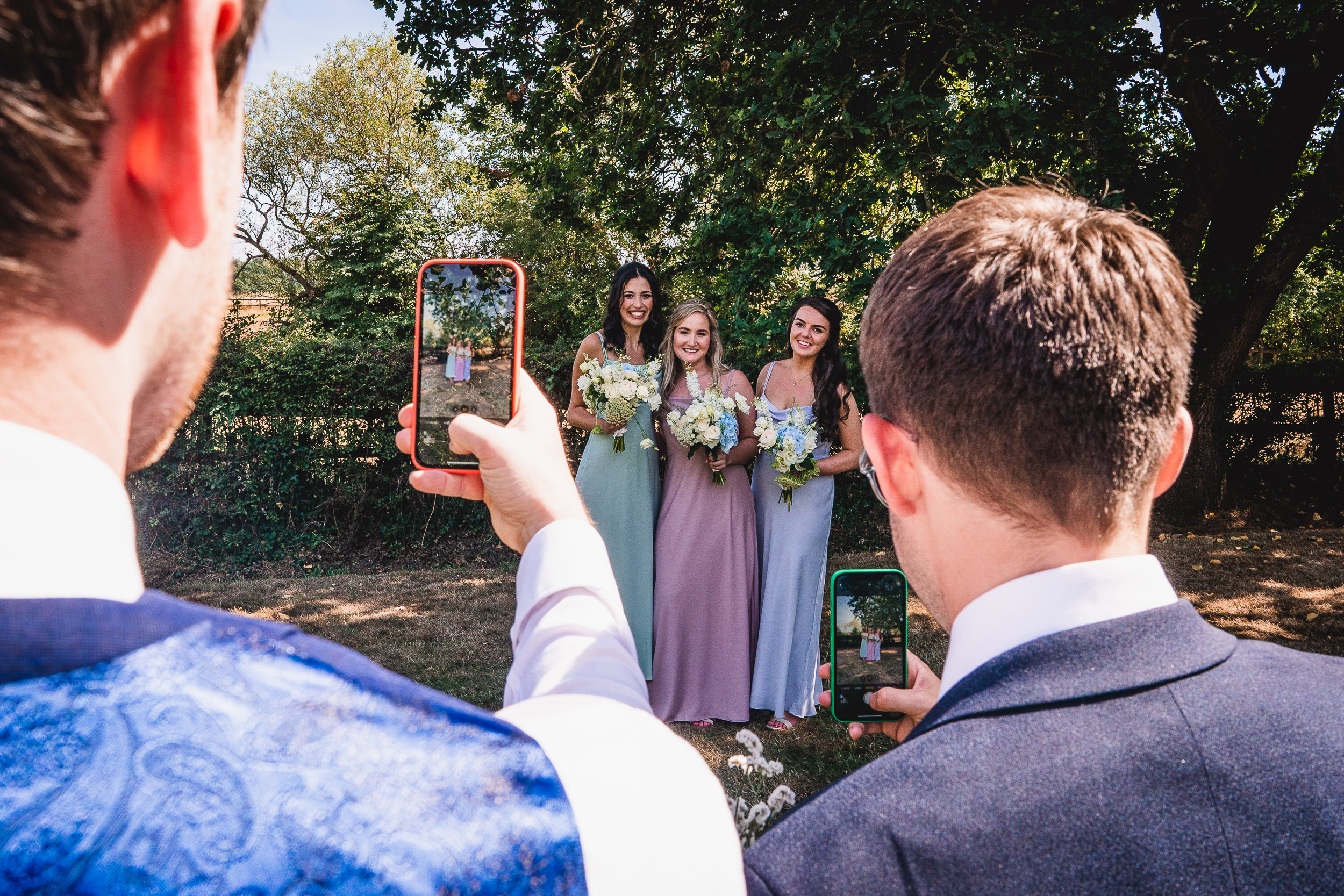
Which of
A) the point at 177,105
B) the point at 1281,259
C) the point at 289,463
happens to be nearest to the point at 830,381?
the point at 177,105

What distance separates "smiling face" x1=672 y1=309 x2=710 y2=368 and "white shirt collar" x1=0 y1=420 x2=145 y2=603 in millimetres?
5061

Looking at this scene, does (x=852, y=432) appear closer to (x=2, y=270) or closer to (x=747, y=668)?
(x=747, y=668)

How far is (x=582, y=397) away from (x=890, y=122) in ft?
10.0

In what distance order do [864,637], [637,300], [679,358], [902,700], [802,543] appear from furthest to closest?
[637,300] < [679,358] < [802,543] < [864,637] < [902,700]

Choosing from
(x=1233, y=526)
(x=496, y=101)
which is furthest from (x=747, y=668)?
(x=1233, y=526)

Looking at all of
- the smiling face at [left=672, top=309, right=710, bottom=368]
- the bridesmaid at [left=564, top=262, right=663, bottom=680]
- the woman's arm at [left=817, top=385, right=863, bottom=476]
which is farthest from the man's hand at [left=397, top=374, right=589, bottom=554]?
the smiling face at [left=672, top=309, right=710, bottom=368]

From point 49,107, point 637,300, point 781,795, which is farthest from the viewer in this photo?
point 637,300

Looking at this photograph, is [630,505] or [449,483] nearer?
[449,483]

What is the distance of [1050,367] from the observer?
114 centimetres

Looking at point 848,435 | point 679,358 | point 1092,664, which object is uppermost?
point 679,358

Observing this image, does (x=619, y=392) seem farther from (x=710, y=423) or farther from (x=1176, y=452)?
(x=1176, y=452)

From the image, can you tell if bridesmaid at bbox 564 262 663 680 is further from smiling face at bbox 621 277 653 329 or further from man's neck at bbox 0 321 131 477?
man's neck at bbox 0 321 131 477

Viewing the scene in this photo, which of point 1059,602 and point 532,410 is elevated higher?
point 532,410

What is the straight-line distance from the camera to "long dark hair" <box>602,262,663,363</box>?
581 cm
